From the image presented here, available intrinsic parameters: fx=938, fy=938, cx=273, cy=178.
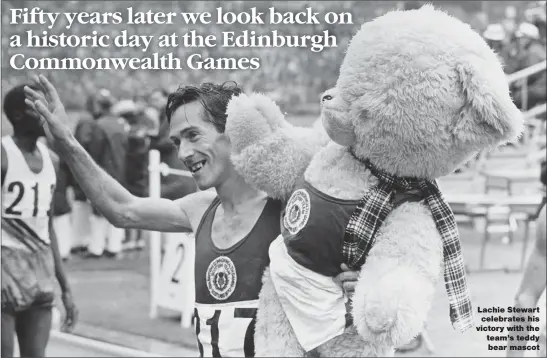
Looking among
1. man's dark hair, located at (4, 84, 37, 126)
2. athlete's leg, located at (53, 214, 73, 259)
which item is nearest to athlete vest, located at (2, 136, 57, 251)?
man's dark hair, located at (4, 84, 37, 126)

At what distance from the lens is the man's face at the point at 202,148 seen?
2.63 meters

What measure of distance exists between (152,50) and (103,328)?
14.3ft

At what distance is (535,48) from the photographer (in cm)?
1221

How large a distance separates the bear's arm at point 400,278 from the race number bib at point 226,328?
49cm

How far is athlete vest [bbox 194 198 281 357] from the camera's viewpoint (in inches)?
99.3

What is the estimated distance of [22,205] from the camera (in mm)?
4172

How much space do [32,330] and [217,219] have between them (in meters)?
1.80

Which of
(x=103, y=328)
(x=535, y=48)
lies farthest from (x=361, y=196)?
(x=535, y=48)

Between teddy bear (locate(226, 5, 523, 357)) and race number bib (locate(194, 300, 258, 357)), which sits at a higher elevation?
teddy bear (locate(226, 5, 523, 357))

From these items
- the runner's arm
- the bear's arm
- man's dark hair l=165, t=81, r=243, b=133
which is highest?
man's dark hair l=165, t=81, r=243, b=133

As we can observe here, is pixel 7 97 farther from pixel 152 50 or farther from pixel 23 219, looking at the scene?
pixel 152 50

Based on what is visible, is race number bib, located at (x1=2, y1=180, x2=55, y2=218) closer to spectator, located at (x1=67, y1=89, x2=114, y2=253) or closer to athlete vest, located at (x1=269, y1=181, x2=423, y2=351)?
athlete vest, located at (x1=269, y1=181, x2=423, y2=351)

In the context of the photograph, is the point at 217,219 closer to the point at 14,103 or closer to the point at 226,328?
the point at 226,328

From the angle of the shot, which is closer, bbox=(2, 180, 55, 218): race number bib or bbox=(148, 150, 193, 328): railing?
bbox=(2, 180, 55, 218): race number bib
